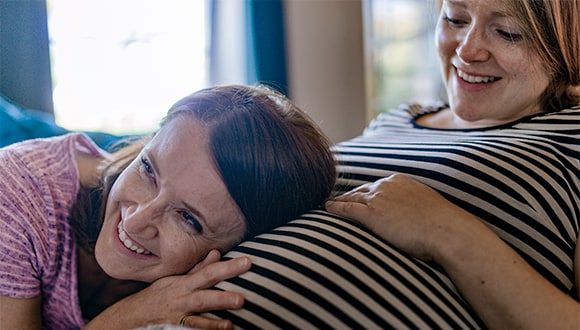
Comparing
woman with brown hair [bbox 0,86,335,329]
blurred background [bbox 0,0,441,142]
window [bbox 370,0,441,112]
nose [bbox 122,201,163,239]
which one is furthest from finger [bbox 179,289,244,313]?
window [bbox 370,0,441,112]

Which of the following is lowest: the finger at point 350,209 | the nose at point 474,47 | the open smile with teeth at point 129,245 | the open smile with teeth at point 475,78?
the open smile with teeth at point 129,245

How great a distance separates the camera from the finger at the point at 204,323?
0.64 metres

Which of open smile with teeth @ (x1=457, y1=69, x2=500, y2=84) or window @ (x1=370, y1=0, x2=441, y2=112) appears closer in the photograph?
open smile with teeth @ (x1=457, y1=69, x2=500, y2=84)

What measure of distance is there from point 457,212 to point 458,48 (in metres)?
0.42

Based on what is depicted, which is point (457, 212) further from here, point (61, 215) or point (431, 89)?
point (431, 89)

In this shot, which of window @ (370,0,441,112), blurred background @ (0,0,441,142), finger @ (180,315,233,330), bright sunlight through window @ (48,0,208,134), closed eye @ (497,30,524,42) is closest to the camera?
finger @ (180,315,233,330)

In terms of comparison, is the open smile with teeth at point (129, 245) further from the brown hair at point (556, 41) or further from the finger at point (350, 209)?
the brown hair at point (556, 41)

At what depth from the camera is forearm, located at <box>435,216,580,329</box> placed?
69 centimetres

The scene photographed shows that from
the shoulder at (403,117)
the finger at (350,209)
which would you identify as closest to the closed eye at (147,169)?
the finger at (350,209)

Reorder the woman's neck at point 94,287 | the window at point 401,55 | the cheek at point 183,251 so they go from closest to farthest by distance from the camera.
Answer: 1. the cheek at point 183,251
2. the woman's neck at point 94,287
3. the window at point 401,55

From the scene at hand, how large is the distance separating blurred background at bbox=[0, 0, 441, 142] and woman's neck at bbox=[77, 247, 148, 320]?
241 millimetres

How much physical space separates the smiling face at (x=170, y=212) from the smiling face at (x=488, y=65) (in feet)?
1.74

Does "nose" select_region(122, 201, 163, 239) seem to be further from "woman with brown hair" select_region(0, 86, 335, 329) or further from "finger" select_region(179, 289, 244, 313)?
"finger" select_region(179, 289, 244, 313)

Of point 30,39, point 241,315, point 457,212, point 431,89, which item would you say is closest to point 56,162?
point 30,39
